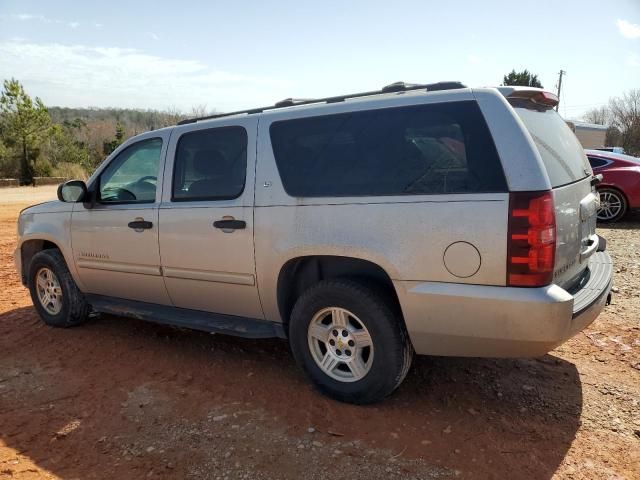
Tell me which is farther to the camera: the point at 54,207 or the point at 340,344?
the point at 54,207

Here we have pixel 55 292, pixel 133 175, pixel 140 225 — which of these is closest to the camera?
pixel 140 225

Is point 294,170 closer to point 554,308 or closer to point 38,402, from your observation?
point 554,308

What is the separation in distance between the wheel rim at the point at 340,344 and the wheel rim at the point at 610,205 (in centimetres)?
879

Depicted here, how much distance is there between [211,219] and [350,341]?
1.40 meters

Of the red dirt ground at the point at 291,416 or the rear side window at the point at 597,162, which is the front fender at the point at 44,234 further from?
the rear side window at the point at 597,162

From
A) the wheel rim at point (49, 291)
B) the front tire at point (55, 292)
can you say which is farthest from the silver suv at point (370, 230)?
the wheel rim at point (49, 291)

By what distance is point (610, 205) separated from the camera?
33.9 ft

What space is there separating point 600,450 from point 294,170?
8.21 ft

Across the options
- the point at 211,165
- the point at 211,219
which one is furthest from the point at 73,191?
the point at 211,219

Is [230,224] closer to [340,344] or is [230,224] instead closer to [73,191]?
[340,344]

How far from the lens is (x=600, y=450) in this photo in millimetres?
2840

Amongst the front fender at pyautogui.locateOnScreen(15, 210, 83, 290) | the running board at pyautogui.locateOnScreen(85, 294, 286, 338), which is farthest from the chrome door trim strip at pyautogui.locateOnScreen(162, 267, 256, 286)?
the front fender at pyautogui.locateOnScreen(15, 210, 83, 290)

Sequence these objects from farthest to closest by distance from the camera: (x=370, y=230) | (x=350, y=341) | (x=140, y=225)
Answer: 1. (x=140, y=225)
2. (x=350, y=341)
3. (x=370, y=230)

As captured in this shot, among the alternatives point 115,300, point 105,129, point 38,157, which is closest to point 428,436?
point 115,300
